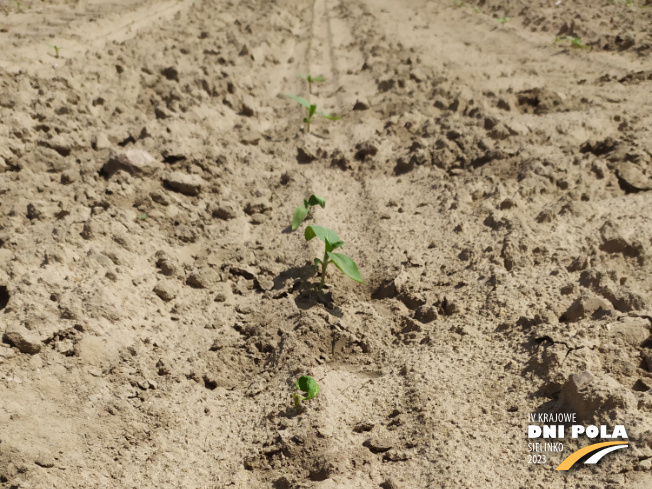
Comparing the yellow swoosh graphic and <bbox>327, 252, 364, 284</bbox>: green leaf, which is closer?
the yellow swoosh graphic

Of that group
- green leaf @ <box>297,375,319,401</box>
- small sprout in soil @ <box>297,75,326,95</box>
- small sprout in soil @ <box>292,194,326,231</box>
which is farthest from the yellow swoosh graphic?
small sprout in soil @ <box>297,75,326,95</box>

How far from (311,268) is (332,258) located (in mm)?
388

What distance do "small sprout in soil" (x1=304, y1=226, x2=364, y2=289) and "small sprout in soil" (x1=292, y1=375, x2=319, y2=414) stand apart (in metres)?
0.59

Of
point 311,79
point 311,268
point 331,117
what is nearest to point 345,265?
point 311,268

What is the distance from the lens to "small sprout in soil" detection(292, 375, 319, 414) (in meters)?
2.13

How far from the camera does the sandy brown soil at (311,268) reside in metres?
1.99

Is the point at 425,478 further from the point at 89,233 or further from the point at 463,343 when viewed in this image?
the point at 89,233

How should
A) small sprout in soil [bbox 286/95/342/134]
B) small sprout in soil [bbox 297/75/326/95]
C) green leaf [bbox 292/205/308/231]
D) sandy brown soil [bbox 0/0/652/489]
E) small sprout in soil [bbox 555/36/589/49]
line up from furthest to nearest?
small sprout in soil [bbox 555/36/589/49] < small sprout in soil [bbox 297/75/326/95] < small sprout in soil [bbox 286/95/342/134] < green leaf [bbox 292/205/308/231] < sandy brown soil [bbox 0/0/652/489]

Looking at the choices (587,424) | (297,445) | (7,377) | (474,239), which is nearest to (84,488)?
(7,377)

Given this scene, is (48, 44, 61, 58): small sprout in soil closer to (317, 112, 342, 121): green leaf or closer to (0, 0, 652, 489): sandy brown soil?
(0, 0, 652, 489): sandy brown soil

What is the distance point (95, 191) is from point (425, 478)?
2.48 metres

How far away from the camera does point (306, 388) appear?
2139 mm

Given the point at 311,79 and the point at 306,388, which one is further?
the point at 311,79

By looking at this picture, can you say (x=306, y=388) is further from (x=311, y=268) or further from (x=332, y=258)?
(x=311, y=268)
